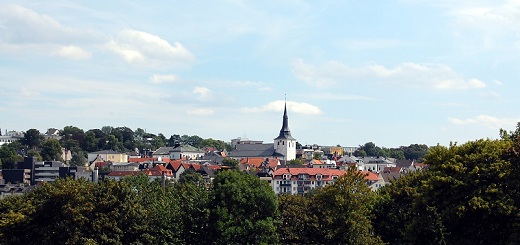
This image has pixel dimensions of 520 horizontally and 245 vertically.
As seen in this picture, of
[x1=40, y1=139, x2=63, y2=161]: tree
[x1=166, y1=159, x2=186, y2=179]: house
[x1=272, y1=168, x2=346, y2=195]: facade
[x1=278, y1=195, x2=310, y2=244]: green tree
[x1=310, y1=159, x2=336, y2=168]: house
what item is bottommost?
[x1=278, y1=195, x2=310, y2=244]: green tree

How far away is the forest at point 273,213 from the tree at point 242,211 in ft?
0.16

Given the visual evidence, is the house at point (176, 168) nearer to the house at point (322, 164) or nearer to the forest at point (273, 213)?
the house at point (322, 164)

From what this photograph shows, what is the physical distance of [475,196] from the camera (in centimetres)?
3488

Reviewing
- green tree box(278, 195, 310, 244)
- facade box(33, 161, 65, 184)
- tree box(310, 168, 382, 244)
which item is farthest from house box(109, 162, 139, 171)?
tree box(310, 168, 382, 244)

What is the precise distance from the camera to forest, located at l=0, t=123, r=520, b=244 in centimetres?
3638

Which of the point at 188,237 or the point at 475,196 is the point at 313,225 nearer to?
the point at 188,237

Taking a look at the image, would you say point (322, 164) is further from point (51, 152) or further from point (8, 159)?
point (8, 159)

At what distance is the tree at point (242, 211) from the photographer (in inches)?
1609

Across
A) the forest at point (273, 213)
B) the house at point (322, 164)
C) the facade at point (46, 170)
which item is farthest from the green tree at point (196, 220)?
the house at point (322, 164)

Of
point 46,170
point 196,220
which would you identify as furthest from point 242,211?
point 46,170

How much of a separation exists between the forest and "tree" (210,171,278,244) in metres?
0.05

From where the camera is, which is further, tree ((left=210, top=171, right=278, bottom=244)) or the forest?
tree ((left=210, top=171, right=278, bottom=244))

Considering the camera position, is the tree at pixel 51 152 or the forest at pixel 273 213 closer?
the forest at pixel 273 213

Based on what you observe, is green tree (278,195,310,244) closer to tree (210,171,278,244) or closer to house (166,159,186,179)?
tree (210,171,278,244)
